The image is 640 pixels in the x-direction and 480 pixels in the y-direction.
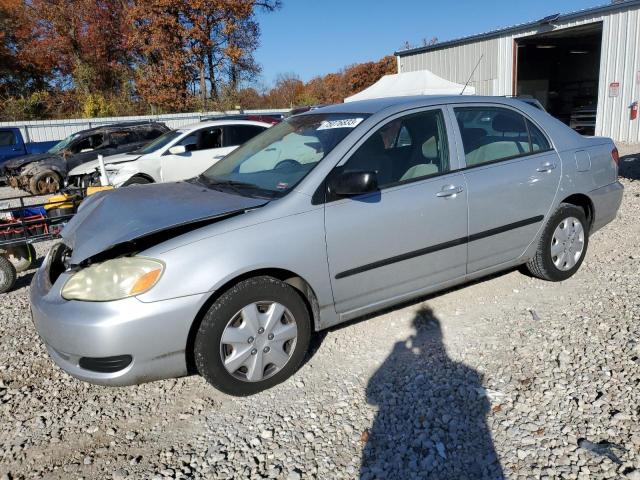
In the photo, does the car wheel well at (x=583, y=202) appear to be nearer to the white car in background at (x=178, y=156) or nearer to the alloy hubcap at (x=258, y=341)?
the alloy hubcap at (x=258, y=341)

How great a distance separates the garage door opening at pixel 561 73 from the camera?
76.8 feet

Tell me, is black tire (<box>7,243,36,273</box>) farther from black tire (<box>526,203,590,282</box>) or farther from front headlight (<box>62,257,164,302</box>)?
black tire (<box>526,203,590,282</box>)

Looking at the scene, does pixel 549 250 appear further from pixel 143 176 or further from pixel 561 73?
pixel 561 73

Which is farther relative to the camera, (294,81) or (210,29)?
(294,81)

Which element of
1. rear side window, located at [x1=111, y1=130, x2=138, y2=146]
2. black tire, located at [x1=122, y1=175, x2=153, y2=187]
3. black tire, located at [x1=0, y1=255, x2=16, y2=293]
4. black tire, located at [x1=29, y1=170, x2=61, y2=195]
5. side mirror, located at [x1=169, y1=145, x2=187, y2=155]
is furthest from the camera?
rear side window, located at [x1=111, y1=130, x2=138, y2=146]

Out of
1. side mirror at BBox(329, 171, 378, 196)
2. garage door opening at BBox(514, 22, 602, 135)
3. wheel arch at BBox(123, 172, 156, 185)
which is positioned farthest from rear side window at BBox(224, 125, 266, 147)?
garage door opening at BBox(514, 22, 602, 135)

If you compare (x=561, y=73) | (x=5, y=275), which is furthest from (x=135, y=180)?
(x=561, y=73)

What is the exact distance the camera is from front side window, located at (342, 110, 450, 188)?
3.52 metres

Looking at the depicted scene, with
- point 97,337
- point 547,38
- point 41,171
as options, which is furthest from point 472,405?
point 547,38

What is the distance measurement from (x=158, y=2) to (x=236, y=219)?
28418 mm

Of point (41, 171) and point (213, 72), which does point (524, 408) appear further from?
point (213, 72)

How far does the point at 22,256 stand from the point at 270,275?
3.86 metres

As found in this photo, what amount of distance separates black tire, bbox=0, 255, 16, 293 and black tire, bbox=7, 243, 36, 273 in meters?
0.33

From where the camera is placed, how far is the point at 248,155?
417cm
